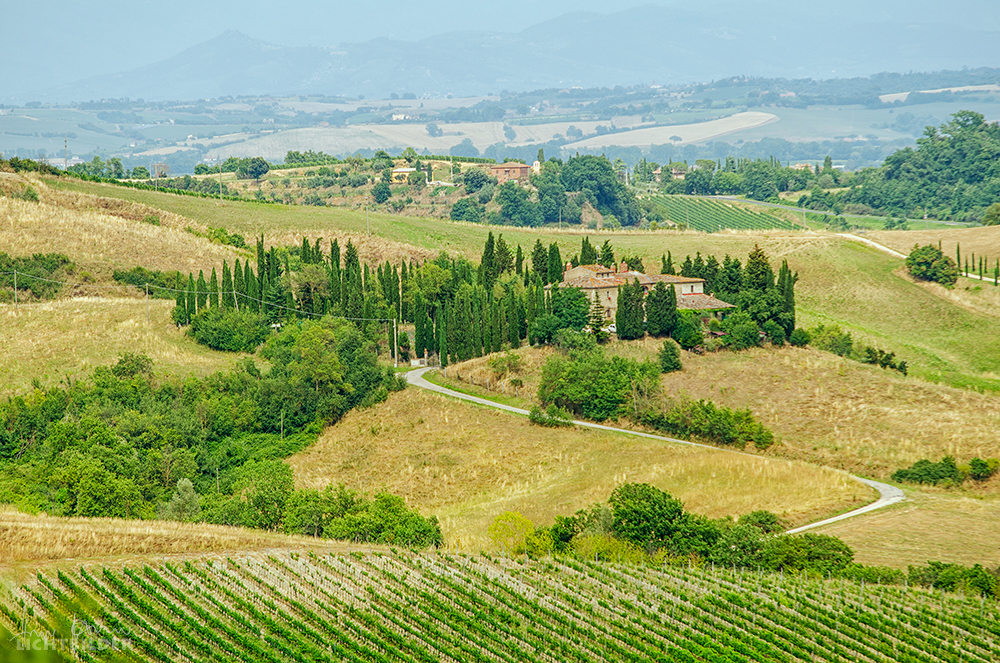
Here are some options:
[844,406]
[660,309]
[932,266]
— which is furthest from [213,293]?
[932,266]

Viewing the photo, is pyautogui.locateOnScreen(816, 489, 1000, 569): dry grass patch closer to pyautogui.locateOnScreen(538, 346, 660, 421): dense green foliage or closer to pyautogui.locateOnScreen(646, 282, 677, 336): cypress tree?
pyautogui.locateOnScreen(538, 346, 660, 421): dense green foliage

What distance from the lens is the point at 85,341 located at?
306ft

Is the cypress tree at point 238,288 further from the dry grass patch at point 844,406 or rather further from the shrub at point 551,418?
the dry grass patch at point 844,406

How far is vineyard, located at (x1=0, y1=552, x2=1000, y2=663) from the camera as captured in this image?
35.8 metres

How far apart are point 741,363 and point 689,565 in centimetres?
3769

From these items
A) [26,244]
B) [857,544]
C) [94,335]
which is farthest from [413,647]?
[26,244]

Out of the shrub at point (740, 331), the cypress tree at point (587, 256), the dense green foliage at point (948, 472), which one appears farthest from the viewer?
the cypress tree at point (587, 256)

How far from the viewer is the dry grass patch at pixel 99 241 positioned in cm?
11519

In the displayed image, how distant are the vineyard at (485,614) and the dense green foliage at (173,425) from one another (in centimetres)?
2063

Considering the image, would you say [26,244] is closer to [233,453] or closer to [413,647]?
[233,453]

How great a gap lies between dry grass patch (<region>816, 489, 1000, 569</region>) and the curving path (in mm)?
882

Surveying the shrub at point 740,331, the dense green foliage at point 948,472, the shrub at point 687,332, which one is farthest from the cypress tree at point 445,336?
the dense green foliage at point 948,472

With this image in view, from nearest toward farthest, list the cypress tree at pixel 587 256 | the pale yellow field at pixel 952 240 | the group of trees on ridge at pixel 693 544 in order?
1. the group of trees on ridge at pixel 693 544
2. the cypress tree at pixel 587 256
3. the pale yellow field at pixel 952 240

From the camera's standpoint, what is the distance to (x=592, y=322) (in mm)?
91938
